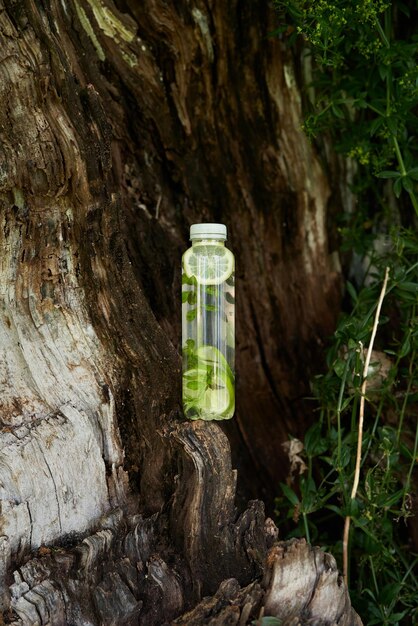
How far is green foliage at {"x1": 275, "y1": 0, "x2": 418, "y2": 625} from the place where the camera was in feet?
6.49

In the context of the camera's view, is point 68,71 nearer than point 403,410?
Yes

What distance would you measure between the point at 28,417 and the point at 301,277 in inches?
43.8

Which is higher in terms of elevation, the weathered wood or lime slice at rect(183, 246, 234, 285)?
lime slice at rect(183, 246, 234, 285)

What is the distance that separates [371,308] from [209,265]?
1.81 ft

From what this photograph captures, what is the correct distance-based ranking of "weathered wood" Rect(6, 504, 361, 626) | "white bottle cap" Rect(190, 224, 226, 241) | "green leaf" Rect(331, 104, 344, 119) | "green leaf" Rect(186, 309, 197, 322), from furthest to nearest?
"green leaf" Rect(331, 104, 344, 119) → "green leaf" Rect(186, 309, 197, 322) → "white bottle cap" Rect(190, 224, 226, 241) → "weathered wood" Rect(6, 504, 361, 626)

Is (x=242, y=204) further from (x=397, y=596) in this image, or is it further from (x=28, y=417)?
(x=397, y=596)

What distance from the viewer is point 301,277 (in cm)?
246

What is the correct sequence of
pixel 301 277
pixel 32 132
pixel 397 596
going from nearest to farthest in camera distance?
pixel 32 132, pixel 397 596, pixel 301 277

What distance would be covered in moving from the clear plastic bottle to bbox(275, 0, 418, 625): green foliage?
0.36 m

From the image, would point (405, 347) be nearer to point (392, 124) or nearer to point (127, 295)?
point (392, 124)

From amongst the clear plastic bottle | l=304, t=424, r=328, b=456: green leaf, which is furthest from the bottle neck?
l=304, t=424, r=328, b=456: green leaf

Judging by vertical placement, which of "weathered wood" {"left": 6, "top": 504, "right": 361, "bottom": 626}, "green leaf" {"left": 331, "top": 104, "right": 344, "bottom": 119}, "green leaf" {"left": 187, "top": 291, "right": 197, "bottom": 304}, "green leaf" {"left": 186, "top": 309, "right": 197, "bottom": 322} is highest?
"green leaf" {"left": 331, "top": 104, "right": 344, "bottom": 119}

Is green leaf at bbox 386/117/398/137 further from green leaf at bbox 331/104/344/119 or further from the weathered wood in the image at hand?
the weathered wood

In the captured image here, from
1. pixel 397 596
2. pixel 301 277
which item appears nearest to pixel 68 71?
pixel 301 277
